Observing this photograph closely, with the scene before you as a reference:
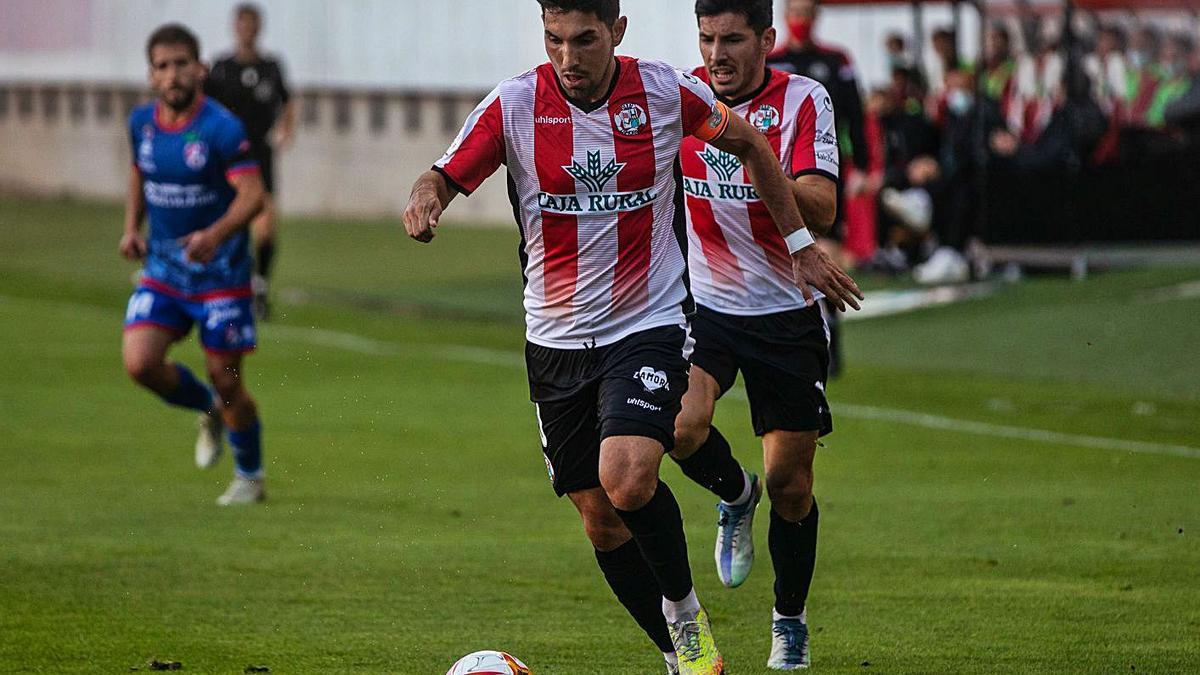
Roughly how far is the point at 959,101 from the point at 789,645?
14.2 meters

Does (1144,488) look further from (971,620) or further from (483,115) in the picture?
(483,115)

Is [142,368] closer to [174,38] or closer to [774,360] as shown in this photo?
[174,38]

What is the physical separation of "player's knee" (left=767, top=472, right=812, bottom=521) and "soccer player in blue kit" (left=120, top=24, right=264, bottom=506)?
12.2ft

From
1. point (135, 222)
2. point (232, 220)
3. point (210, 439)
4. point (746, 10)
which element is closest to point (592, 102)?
point (746, 10)

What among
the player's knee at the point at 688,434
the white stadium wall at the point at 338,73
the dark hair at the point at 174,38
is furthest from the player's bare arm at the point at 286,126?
the player's knee at the point at 688,434

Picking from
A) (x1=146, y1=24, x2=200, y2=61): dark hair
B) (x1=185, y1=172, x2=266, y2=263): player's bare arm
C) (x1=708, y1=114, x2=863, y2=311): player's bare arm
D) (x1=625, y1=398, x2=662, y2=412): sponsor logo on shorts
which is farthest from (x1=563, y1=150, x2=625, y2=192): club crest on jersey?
(x1=146, y1=24, x2=200, y2=61): dark hair

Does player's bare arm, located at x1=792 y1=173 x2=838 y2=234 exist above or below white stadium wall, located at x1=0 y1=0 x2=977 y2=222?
above

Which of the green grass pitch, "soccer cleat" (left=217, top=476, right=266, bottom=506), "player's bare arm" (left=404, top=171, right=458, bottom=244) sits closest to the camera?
"player's bare arm" (left=404, top=171, right=458, bottom=244)

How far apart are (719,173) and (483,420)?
18.3 ft

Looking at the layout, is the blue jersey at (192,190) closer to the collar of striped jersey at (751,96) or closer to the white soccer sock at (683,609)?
the collar of striped jersey at (751,96)

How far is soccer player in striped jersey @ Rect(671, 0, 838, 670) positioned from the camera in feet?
20.7

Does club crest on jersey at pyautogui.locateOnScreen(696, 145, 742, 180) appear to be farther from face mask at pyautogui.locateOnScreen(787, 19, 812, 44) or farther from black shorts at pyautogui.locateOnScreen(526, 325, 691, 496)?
face mask at pyautogui.locateOnScreen(787, 19, 812, 44)

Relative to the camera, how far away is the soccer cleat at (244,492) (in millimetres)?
9359

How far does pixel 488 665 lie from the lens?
543 centimetres
